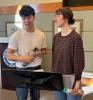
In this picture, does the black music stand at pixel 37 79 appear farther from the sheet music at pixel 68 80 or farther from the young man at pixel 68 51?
the young man at pixel 68 51

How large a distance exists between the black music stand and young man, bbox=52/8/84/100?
0.21 m

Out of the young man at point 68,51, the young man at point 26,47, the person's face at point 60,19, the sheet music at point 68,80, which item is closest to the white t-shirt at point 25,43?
the young man at point 26,47

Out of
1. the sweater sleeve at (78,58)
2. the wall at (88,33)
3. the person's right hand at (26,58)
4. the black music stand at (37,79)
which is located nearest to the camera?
the black music stand at (37,79)

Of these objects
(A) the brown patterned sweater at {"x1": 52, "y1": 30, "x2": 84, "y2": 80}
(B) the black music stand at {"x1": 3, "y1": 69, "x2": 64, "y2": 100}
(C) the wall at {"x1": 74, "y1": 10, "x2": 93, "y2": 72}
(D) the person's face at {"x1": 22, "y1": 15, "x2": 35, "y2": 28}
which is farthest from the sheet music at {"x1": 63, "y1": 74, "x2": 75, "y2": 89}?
(C) the wall at {"x1": 74, "y1": 10, "x2": 93, "y2": 72}

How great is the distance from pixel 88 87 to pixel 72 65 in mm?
598

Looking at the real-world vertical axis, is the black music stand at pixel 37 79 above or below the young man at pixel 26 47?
below

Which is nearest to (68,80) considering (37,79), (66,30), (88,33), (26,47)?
(37,79)

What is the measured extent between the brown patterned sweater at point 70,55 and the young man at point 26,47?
0.28m

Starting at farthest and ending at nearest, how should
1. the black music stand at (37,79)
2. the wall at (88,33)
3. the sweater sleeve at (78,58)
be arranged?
the wall at (88,33)
the sweater sleeve at (78,58)
the black music stand at (37,79)

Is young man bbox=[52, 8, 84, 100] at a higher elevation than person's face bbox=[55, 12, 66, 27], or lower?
lower

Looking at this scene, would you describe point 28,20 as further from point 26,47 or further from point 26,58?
point 26,58

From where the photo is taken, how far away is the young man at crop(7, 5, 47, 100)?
7.51 feet

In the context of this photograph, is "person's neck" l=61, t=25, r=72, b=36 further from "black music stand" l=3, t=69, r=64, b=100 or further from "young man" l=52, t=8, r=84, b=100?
"black music stand" l=3, t=69, r=64, b=100

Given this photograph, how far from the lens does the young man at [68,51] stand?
2018 mm
